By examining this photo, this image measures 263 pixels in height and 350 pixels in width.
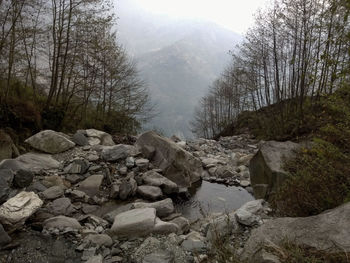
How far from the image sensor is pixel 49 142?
695 centimetres

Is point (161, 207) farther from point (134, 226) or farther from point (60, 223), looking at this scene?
point (60, 223)

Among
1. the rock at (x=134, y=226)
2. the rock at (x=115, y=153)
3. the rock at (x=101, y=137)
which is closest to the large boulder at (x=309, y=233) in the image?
the rock at (x=134, y=226)

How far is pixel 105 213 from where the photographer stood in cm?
500

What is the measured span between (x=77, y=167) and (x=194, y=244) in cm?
382

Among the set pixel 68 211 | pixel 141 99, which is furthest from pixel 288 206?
pixel 141 99

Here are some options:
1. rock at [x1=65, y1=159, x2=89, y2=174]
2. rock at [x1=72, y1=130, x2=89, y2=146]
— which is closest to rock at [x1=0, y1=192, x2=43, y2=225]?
rock at [x1=65, y1=159, x2=89, y2=174]

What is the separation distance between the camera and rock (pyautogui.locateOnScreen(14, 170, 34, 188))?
16.3ft

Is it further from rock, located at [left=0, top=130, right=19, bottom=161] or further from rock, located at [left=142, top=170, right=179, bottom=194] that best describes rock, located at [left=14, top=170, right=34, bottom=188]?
rock, located at [left=142, top=170, right=179, bottom=194]

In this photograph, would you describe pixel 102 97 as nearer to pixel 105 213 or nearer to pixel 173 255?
pixel 105 213

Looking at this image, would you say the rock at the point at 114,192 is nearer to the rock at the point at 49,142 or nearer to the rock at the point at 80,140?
the rock at the point at 49,142

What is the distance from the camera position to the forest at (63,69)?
8.30 meters

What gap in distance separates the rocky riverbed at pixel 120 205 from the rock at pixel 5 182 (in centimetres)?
1

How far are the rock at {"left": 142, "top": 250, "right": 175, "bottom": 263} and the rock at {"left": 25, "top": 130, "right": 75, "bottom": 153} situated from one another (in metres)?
4.83

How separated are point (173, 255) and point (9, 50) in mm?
8737
